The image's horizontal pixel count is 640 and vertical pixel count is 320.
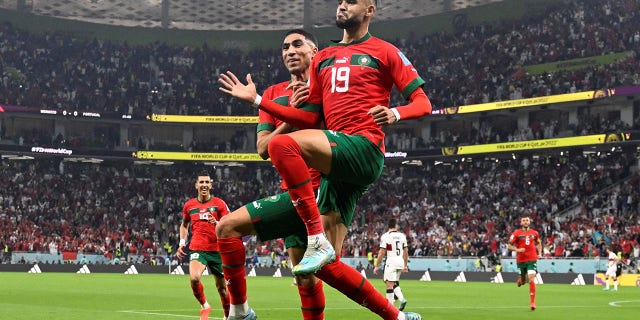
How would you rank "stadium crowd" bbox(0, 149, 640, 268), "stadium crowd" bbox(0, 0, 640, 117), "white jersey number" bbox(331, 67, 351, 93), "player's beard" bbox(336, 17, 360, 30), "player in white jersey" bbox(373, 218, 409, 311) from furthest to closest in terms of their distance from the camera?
"stadium crowd" bbox(0, 0, 640, 117) → "stadium crowd" bbox(0, 149, 640, 268) → "player in white jersey" bbox(373, 218, 409, 311) → "player's beard" bbox(336, 17, 360, 30) → "white jersey number" bbox(331, 67, 351, 93)

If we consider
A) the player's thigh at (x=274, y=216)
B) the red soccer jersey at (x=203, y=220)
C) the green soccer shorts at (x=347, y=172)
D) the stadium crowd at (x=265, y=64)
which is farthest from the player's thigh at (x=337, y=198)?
the stadium crowd at (x=265, y=64)

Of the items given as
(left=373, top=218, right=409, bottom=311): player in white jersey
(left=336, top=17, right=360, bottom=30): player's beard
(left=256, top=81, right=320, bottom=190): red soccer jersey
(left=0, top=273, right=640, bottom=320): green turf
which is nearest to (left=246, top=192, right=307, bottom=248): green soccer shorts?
(left=256, top=81, right=320, bottom=190): red soccer jersey

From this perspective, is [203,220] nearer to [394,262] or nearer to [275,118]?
[394,262]

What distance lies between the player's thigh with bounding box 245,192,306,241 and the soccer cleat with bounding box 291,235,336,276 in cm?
100

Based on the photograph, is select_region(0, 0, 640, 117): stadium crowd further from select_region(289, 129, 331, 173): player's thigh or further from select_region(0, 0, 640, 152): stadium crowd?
select_region(289, 129, 331, 173): player's thigh

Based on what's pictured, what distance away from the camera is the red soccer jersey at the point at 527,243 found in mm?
24344

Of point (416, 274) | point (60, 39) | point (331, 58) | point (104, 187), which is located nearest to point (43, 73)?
point (60, 39)

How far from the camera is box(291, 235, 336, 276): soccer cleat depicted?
7.13 metres

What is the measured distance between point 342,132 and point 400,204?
53.4 metres

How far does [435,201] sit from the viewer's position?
5912 centimetres

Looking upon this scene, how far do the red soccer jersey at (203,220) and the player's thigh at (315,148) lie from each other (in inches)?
342

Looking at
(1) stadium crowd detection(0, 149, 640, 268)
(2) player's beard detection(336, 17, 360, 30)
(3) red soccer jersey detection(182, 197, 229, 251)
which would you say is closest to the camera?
(2) player's beard detection(336, 17, 360, 30)

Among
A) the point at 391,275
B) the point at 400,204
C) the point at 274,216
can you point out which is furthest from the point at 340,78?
the point at 400,204

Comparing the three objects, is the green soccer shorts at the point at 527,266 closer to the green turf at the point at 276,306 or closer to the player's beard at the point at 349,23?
the green turf at the point at 276,306
